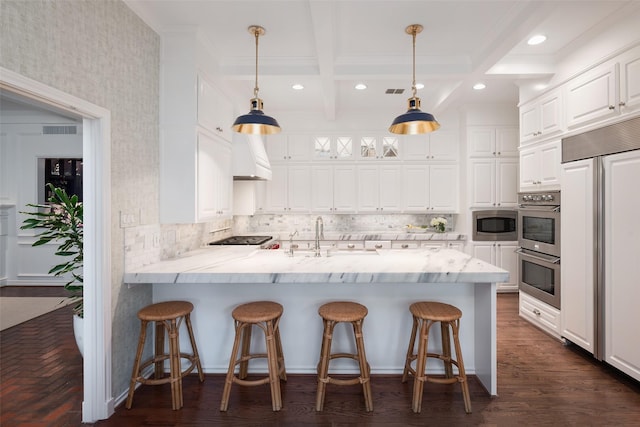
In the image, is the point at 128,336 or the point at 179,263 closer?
the point at 128,336

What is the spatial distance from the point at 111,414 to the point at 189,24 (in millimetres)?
2973

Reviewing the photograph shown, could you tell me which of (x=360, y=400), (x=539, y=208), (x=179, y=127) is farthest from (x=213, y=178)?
(x=539, y=208)

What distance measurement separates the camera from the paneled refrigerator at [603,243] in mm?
2350

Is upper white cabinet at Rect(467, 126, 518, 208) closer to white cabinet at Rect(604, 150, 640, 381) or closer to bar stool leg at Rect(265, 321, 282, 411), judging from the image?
white cabinet at Rect(604, 150, 640, 381)

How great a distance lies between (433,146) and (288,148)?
7.79 ft

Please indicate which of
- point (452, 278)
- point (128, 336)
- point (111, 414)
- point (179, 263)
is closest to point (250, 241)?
point (179, 263)

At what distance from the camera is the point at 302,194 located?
17.0ft

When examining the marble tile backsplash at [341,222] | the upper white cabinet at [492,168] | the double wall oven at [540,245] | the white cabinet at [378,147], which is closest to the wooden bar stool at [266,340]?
the double wall oven at [540,245]

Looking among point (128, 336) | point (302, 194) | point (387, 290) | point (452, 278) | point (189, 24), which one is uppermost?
point (189, 24)

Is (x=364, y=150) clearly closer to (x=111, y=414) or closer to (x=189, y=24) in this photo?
(x=189, y=24)

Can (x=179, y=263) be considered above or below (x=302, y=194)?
below

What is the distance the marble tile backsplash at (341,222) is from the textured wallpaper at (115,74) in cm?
283

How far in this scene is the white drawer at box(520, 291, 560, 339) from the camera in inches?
125

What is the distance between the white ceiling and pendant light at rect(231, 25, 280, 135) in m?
0.09
